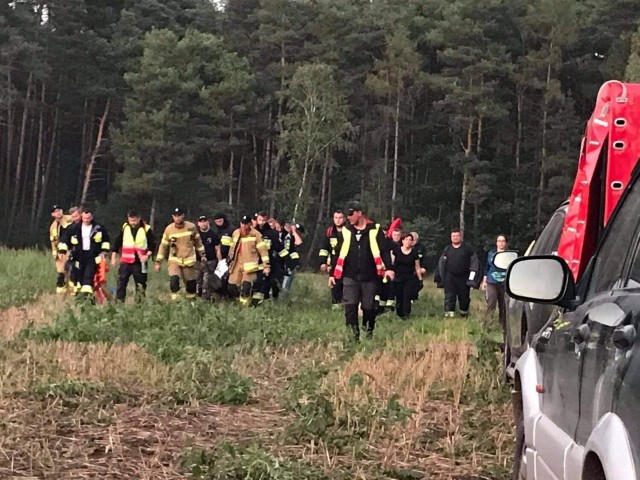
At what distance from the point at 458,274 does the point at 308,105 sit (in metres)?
35.7

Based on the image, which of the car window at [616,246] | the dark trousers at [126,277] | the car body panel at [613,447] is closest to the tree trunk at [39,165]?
the dark trousers at [126,277]

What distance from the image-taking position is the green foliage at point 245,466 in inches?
213

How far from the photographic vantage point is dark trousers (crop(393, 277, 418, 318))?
55.9 ft

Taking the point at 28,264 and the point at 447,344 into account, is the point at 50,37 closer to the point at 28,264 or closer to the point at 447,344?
the point at 28,264

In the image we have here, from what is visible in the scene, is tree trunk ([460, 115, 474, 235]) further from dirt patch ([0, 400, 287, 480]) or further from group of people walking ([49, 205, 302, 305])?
dirt patch ([0, 400, 287, 480])

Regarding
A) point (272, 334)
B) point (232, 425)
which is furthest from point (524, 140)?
point (232, 425)

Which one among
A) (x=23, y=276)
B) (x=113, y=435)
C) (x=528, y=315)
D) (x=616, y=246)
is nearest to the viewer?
(x=616, y=246)

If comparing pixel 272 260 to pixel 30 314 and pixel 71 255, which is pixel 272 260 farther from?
pixel 30 314

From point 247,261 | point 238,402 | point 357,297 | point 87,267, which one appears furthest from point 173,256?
point 238,402

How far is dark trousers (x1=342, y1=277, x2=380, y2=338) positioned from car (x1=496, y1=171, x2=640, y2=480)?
7287 millimetres

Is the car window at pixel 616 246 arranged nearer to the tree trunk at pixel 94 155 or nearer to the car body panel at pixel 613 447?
the car body panel at pixel 613 447

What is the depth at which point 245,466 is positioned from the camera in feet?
18.0

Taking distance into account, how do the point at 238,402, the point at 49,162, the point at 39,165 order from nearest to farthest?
the point at 238,402, the point at 39,165, the point at 49,162

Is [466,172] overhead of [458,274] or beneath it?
overhead
